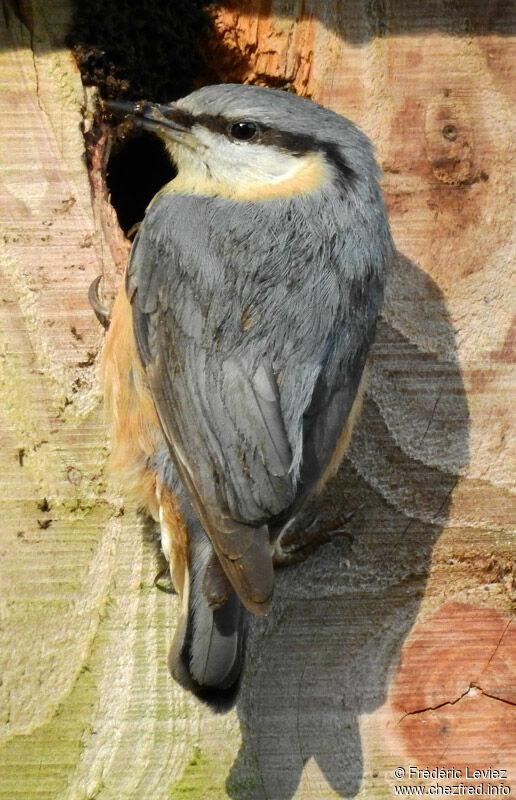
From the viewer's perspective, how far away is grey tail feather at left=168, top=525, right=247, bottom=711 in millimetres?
2514

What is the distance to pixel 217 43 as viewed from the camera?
3.32 metres

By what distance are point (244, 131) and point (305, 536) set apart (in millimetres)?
1056

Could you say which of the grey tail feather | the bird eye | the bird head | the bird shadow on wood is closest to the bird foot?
the bird shadow on wood

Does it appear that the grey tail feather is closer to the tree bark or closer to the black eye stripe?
the tree bark

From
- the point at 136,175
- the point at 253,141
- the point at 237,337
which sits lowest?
the point at 136,175

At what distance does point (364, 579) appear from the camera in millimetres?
2826

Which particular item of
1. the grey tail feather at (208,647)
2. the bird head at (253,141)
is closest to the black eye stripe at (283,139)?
the bird head at (253,141)

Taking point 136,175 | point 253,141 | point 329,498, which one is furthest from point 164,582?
point 136,175

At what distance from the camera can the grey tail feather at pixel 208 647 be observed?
251cm

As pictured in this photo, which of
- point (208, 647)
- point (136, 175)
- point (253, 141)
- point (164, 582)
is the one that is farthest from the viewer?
point (136, 175)

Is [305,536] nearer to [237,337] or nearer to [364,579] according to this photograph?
[364,579]

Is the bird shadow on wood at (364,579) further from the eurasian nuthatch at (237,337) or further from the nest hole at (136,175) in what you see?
the nest hole at (136,175)

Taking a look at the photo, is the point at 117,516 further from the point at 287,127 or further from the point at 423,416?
the point at 287,127

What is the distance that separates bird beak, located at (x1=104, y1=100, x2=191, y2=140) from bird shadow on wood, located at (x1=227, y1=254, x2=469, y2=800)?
0.69m
